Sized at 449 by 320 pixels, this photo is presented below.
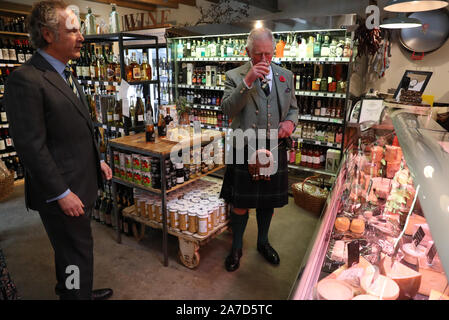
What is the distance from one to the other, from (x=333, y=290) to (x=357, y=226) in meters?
Answer: 0.62

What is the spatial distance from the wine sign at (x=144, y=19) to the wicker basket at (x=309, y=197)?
5742 mm

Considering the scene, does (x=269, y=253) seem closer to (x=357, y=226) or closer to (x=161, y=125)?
(x=357, y=226)

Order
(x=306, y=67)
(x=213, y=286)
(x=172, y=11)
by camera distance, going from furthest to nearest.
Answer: (x=172, y=11), (x=306, y=67), (x=213, y=286)

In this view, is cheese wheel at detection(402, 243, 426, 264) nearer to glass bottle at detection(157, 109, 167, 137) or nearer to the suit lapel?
the suit lapel

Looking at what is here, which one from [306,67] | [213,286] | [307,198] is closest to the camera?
[213,286]

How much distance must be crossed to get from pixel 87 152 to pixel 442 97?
5.14 m

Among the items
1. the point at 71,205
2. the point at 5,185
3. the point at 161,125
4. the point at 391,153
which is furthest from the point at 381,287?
the point at 5,185

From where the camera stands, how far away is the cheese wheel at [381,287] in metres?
1.05

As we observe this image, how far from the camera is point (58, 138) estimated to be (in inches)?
67.9

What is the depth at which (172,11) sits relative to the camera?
7.45m

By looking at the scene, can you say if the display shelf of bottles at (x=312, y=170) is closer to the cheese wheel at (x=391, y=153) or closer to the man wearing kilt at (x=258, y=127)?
the man wearing kilt at (x=258, y=127)

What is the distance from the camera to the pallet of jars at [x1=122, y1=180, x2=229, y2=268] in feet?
8.90

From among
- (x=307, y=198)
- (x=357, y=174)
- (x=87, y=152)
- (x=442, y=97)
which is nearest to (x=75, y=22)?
(x=87, y=152)
